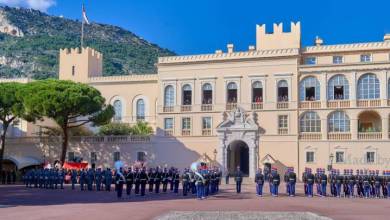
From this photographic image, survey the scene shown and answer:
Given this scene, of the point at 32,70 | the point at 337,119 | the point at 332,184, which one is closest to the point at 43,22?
the point at 32,70

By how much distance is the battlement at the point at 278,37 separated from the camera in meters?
55.4

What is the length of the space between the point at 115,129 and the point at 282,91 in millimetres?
17429

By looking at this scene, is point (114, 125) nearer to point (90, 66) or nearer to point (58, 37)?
point (90, 66)

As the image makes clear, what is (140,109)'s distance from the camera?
6072cm

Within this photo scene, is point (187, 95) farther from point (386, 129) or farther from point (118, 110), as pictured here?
point (386, 129)

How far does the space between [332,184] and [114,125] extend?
101 feet

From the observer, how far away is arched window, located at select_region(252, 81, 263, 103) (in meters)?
52.5

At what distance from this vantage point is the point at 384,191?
3219 centimetres

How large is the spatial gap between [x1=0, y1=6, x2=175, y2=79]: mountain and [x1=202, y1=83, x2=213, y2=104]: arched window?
72.7m

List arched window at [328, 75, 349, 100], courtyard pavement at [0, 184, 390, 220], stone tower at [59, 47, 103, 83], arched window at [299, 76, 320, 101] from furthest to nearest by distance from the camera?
stone tower at [59, 47, 103, 83] → arched window at [299, 76, 320, 101] → arched window at [328, 75, 349, 100] → courtyard pavement at [0, 184, 390, 220]

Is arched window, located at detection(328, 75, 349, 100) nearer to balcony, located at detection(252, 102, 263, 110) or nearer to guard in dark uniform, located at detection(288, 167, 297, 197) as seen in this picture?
balcony, located at detection(252, 102, 263, 110)

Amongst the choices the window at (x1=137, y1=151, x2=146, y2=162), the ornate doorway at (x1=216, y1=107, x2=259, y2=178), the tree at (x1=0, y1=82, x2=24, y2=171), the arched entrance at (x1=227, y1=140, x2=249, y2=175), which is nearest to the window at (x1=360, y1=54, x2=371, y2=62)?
the ornate doorway at (x1=216, y1=107, x2=259, y2=178)

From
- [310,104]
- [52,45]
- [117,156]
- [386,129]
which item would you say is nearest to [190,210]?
[310,104]

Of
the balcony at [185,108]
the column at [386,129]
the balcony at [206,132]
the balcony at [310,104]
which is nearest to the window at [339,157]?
the column at [386,129]
